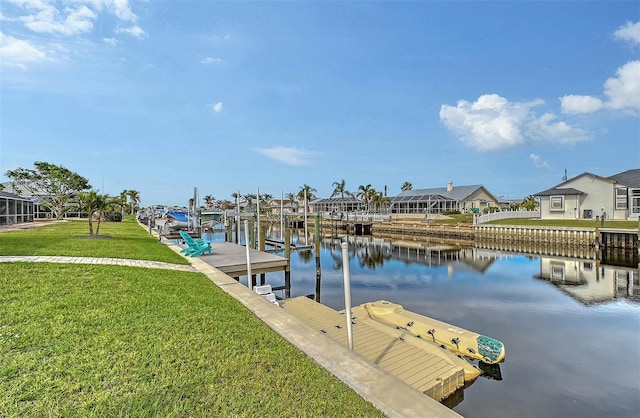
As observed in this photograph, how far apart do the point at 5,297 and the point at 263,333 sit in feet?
15.2

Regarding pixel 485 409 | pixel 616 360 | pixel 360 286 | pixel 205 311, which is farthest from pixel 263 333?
pixel 360 286

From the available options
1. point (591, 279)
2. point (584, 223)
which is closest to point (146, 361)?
point (591, 279)

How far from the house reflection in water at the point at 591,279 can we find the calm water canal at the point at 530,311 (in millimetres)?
49

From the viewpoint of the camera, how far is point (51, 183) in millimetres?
41375

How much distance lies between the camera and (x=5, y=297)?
570cm

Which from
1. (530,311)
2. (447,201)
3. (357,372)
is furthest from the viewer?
(447,201)

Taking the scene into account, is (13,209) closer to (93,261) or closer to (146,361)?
(93,261)

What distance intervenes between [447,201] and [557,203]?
21337mm

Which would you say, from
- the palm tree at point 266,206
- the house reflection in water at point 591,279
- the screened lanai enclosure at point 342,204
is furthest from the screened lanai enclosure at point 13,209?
the screened lanai enclosure at point 342,204

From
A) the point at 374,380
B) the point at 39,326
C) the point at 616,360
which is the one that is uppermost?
the point at 39,326

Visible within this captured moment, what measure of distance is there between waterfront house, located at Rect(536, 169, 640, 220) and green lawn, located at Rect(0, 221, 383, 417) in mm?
37617

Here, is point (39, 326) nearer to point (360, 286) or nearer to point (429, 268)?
point (360, 286)

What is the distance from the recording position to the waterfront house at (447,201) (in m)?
57.2

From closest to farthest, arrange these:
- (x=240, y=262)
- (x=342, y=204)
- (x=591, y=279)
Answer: (x=240, y=262), (x=591, y=279), (x=342, y=204)
